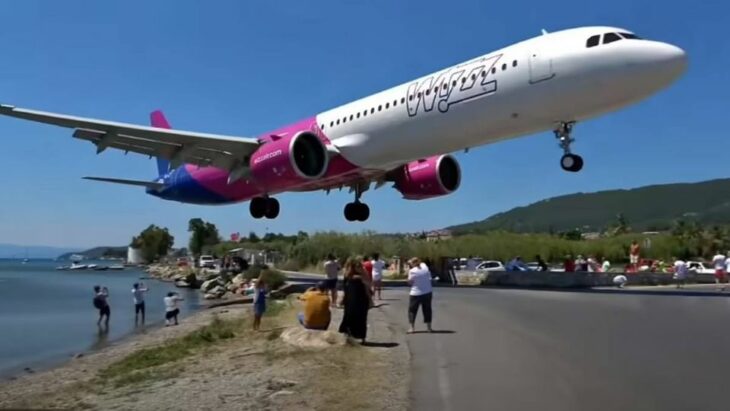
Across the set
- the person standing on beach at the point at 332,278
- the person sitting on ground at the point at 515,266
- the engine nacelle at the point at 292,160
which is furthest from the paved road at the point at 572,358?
the person sitting on ground at the point at 515,266

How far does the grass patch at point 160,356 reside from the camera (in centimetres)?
1415

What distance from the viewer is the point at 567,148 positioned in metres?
23.2

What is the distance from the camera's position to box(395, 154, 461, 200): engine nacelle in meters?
34.2

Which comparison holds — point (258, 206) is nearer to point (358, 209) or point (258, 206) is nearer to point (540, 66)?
point (358, 209)

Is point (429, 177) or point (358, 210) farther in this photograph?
point (358, 210)

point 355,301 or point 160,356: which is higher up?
point 355,301

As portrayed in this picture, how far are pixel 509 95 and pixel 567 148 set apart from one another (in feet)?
7.77

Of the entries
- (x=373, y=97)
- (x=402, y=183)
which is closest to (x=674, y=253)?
(x=402, y=183)

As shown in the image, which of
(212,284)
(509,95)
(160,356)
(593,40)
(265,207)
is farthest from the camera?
(212,284)

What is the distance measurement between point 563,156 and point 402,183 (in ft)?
41.9

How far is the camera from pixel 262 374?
11492mm

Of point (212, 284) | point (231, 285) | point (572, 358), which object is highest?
point (212, 284)

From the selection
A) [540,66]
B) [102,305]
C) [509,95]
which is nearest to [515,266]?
[509,95]

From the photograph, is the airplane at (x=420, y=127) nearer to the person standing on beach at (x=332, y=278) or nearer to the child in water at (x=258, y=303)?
the person standing on beach at (x=332, y=278)
